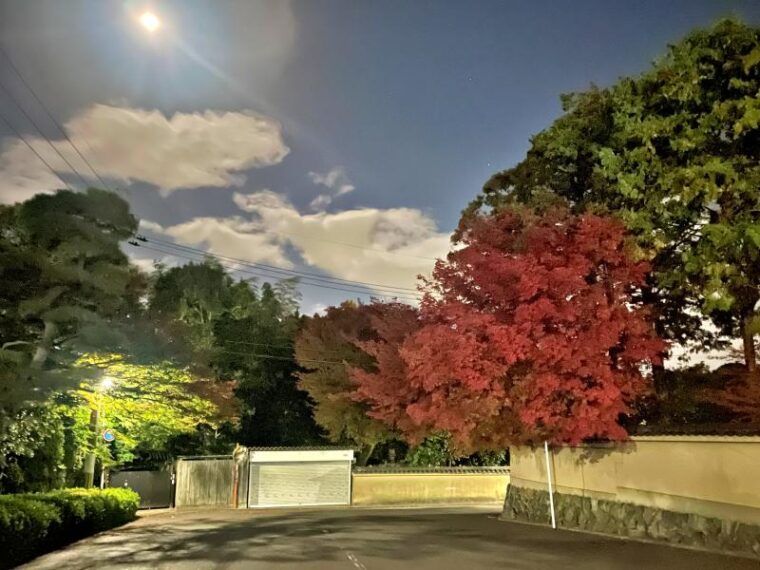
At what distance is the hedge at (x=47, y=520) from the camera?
1104cm

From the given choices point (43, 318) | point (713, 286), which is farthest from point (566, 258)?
point (43, 318)

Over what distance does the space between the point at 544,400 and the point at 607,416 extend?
1316 mm

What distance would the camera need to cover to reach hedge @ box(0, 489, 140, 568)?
11039 mm

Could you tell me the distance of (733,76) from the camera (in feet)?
44.8

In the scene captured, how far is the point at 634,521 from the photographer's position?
13680mm

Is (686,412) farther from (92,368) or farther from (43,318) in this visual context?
(43,318)

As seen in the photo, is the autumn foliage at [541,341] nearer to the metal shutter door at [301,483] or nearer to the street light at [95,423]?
the street light at [95,423]

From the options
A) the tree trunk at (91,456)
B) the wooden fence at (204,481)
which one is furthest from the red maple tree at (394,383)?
the wooden fence at (204,481)

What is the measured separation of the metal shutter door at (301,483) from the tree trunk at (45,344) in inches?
669

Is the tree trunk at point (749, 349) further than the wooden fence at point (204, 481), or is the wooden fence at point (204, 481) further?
the wooden fence at point (204, 481)

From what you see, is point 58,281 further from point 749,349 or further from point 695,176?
point 749,349

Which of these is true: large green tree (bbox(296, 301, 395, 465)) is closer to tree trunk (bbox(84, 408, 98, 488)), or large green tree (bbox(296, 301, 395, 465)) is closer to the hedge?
tree trunk (bbox(84, 408, 98, 488))

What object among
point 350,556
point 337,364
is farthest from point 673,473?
point 337,364

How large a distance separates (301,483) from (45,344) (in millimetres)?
18330
